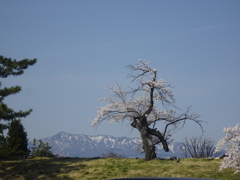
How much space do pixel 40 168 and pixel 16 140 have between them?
8.19m

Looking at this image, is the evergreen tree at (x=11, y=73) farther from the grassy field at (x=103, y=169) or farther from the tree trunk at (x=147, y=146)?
the tree trunk at (x=147, y=146)

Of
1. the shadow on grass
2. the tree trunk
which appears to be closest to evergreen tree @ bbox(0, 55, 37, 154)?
the shadow on grass

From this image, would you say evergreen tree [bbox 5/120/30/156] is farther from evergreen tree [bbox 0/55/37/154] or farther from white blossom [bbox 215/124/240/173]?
white blossom [bbox 215/124/240/173]

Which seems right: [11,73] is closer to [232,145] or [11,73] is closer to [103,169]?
[103,169]

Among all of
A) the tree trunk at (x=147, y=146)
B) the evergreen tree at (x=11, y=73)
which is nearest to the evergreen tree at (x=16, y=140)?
the evergreen tree at (x=11, y=73)

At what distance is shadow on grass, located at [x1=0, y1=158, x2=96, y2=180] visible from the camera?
19752mm

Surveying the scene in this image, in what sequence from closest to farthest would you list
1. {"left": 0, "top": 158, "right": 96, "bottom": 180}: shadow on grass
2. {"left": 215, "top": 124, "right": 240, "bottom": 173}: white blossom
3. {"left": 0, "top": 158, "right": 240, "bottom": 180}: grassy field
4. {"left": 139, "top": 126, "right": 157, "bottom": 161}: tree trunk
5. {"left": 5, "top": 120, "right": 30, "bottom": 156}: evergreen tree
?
{"left": 215, "top": 124, "right": 240, "bottom": 173}: white blossom < {"left": 0, "top": 158, "right": 240, "bottom": 180}: grassy field < {"left": 0, "top": 158, "right": 96, "bottom": 180}: shadow on grass < {"left": 139, "top": 126, "right": 157, "bottom": 161}: tree trunk < {"left": 5, "top": 120, "right": 30, "bottom": 156}: evergreen tree

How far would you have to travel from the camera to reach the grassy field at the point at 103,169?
18050 mm

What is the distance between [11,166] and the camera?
72.2 ft

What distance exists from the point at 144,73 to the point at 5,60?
408 inches

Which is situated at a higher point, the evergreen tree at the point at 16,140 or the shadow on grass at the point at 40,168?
the evergreen tree at the point at 16,140

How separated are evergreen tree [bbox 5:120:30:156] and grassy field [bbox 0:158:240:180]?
4.76 meters

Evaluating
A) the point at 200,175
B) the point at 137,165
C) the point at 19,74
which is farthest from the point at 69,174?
the point at 19,74

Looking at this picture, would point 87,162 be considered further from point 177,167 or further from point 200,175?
point 200,175
